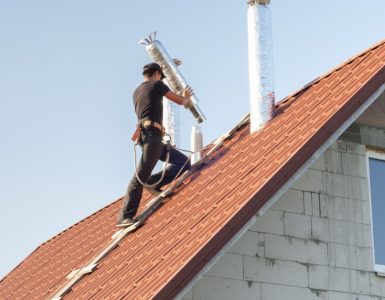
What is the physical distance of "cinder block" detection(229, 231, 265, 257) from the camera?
10367mm

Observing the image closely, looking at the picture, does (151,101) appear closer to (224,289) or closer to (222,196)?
(222,196)

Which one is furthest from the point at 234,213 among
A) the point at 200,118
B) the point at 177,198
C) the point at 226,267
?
the point at 200,118

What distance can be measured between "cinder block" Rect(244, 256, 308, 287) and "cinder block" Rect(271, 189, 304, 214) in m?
0.53

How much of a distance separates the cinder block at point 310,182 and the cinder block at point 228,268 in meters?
1.08

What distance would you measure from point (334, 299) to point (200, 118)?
390 centimetres

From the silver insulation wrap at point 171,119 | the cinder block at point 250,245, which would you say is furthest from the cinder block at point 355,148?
the silver insulation wrap at point 171,119

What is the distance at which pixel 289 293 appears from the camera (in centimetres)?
1045

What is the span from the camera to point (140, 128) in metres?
12.4

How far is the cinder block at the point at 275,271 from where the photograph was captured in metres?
10.4

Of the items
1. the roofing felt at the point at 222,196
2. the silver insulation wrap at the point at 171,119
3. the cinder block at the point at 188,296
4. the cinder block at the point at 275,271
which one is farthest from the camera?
the silver insulation wrap at the point at 171,119

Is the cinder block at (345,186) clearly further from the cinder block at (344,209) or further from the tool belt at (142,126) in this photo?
the tool belt at (142,126)

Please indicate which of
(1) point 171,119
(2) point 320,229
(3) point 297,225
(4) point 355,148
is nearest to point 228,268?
(3) point 297,225

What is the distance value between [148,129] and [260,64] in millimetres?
1536

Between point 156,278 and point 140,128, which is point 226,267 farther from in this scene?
point 140,128
